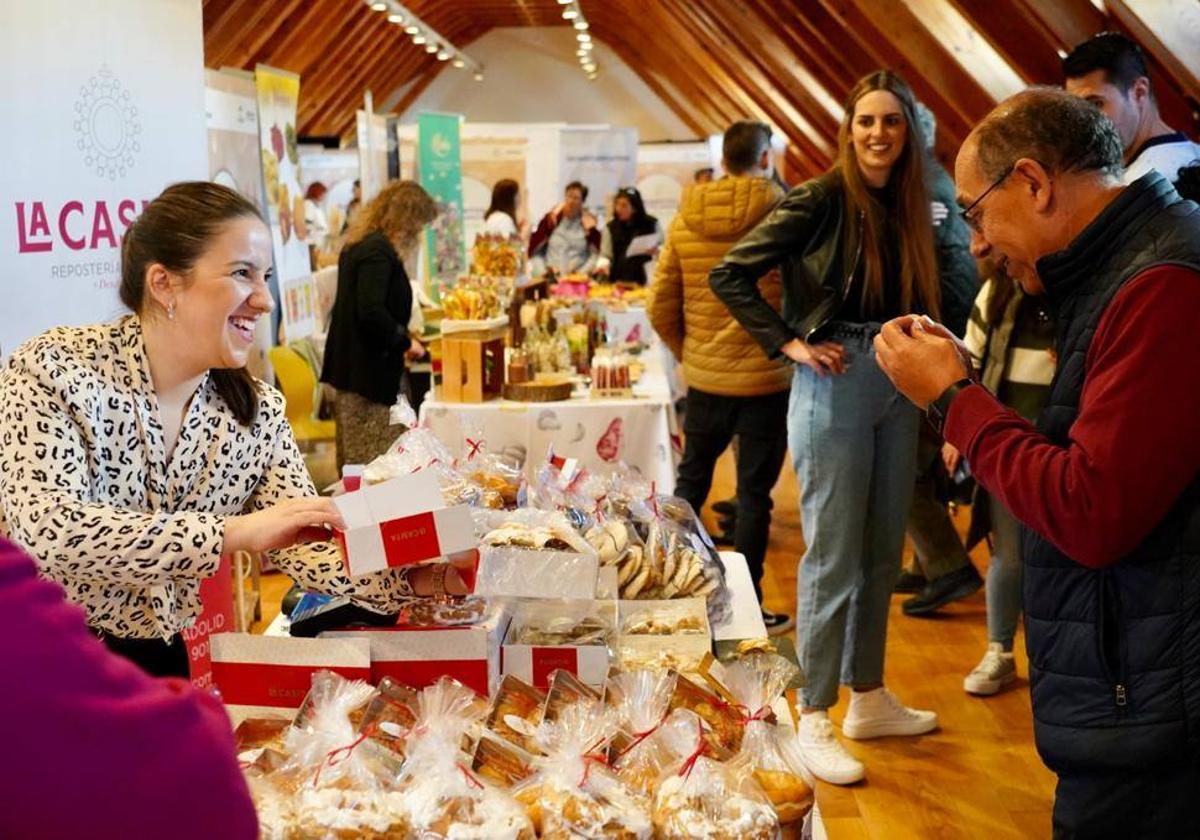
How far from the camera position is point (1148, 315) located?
66.5 inches

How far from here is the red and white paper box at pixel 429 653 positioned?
1857mm

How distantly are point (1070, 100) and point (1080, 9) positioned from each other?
375 centimetres

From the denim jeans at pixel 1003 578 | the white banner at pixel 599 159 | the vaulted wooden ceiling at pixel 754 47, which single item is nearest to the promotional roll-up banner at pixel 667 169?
the vaulted wooden ceiling at pixel 754 47

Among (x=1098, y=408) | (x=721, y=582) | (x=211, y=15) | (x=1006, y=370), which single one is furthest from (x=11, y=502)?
(x=211, y=15)

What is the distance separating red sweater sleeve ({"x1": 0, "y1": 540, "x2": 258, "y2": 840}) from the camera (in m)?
0.77

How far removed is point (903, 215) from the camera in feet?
10.8

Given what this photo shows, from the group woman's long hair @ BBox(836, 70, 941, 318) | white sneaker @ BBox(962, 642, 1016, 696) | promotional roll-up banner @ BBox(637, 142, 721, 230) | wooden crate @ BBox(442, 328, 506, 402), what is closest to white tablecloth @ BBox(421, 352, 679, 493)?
wooden crate @ BBox(442, 328, 506, 402)

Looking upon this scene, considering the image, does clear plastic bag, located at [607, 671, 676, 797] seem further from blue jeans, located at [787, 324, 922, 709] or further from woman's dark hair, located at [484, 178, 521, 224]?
woman's dark hair, located at [484, 178, 521, 224]

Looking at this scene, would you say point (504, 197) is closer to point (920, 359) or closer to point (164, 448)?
point (164, 448)

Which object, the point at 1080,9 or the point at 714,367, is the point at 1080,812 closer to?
the point at 714,367

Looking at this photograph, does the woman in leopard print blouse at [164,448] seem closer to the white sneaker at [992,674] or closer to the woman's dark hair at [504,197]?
the white sneaker at [992,674]

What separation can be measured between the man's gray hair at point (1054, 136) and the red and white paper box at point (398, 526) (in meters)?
0.91

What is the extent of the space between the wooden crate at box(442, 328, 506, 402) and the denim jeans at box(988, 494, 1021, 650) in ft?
5.85

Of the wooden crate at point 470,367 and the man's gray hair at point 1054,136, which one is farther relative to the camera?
the wooden crate at point 470,367
